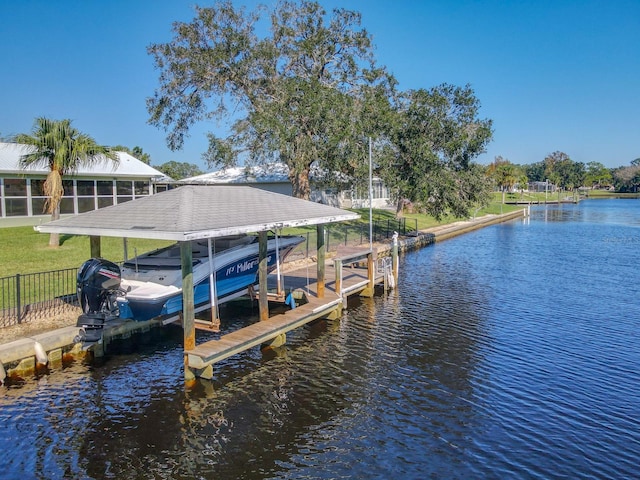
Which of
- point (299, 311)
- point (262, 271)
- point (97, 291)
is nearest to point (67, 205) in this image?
point (97, 291)

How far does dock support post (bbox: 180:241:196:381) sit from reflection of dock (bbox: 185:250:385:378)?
173 mm

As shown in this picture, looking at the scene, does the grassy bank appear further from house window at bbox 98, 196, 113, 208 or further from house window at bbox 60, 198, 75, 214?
house window at bbox 98, 196, 113, 208

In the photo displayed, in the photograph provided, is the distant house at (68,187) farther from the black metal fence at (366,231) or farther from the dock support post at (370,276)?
the dock support post at (370,276)

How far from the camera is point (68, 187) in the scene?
1084 inches

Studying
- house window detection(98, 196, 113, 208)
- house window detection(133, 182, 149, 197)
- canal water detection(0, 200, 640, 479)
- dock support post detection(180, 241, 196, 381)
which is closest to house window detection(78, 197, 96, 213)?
house window detection(98, 196, 113, 208)

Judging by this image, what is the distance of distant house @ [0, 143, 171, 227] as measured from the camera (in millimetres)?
25188

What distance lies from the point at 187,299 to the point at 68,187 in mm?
20833

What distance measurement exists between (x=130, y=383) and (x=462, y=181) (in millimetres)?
25495

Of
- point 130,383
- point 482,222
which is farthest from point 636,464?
point 482,222

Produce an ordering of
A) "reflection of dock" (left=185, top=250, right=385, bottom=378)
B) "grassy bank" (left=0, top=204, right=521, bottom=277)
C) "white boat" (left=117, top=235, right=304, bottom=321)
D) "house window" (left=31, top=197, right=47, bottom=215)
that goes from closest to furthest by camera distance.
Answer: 1. "reflection of dock" (left=185, top=250, right=385, bottom=378)
2. "white boat" (left=117, top=235, right=304, bottom=321)
3. "grassy bank" (left=0, top=204, right=521, bottom=277)
4. "house window" (left=31, top=197, right=47, bottom=215)

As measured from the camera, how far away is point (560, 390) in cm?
1053

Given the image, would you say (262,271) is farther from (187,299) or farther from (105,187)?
(105,187)

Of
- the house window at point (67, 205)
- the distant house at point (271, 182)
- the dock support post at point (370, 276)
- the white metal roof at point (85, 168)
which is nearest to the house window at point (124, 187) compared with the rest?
the white metal roof at point (85, 168)

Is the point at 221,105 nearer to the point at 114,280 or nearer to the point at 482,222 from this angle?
the point at 114,280
